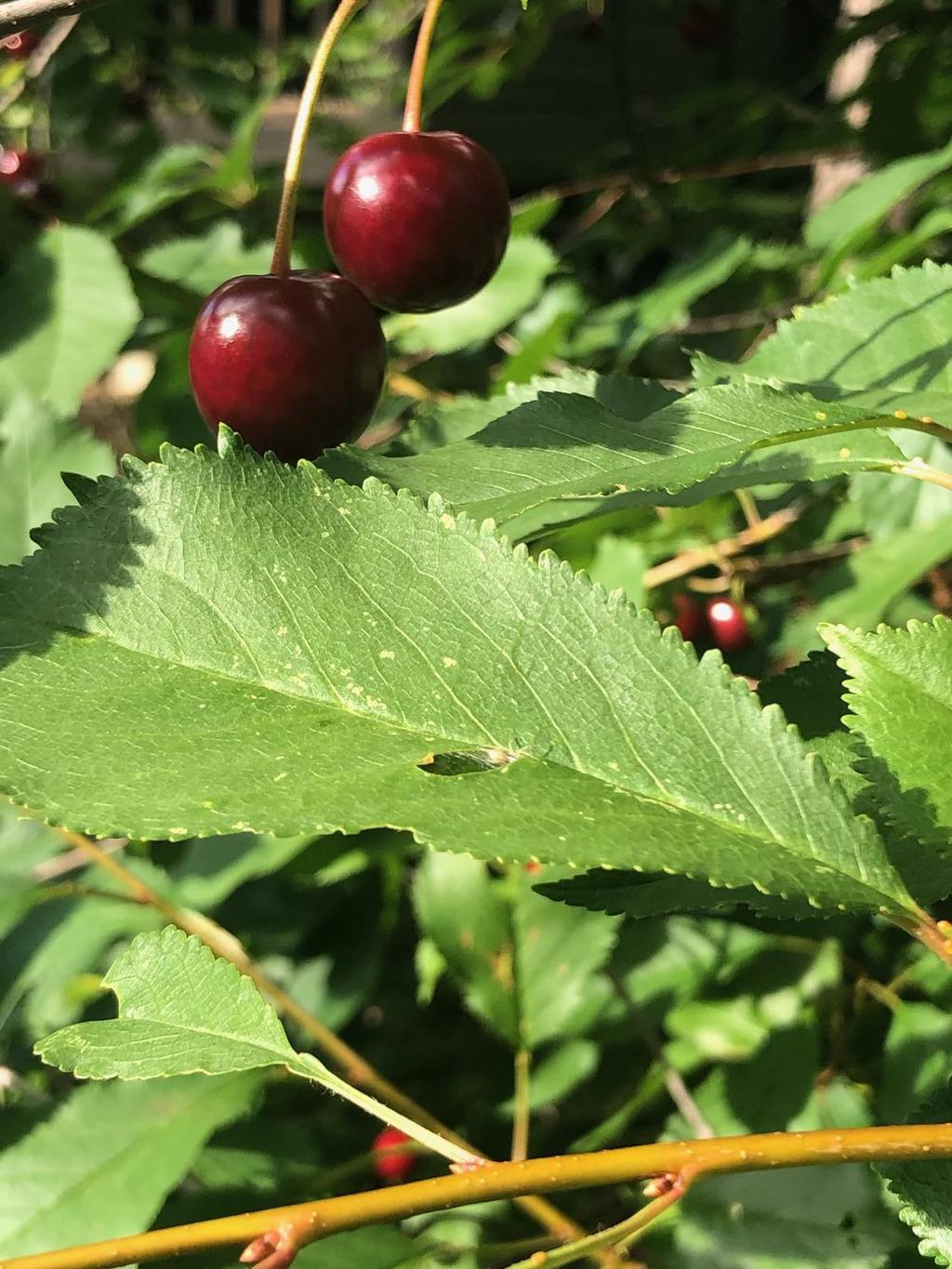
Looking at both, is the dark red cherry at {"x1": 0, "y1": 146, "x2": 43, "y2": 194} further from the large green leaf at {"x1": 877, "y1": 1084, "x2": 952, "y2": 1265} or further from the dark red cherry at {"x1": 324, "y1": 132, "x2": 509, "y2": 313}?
the large green leaf at {"x1": 877, "y1": 1084, "x2": 952, "y2": 1265}

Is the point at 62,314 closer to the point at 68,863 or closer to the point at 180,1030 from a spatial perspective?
the point at 68,863

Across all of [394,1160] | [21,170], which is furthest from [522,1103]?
[21,170]

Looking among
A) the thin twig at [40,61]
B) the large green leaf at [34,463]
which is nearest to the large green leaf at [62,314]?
the large green leaf at [34,463]

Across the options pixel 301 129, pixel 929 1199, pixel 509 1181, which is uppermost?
pixel 301 129

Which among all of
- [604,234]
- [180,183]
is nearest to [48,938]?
[180,183]

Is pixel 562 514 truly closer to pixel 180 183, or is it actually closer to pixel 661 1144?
pixel 661 1144

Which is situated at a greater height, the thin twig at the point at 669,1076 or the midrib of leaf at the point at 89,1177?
the midrib of leaf at the point at 89,1177

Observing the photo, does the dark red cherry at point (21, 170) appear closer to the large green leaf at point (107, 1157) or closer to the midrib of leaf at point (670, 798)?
the large green leaf at point (107, 1157)
